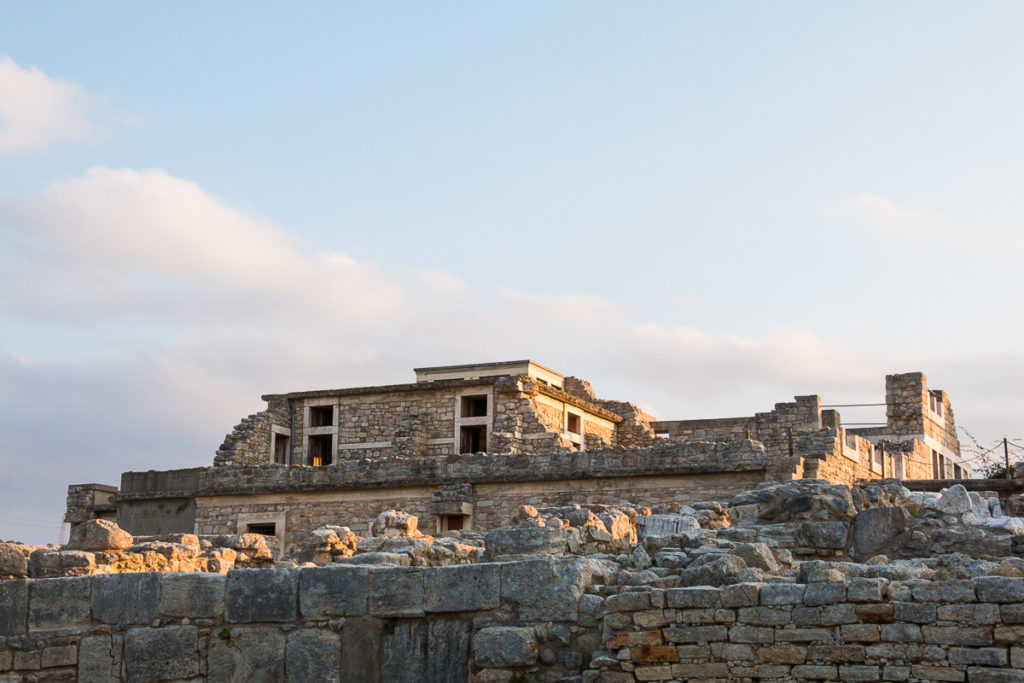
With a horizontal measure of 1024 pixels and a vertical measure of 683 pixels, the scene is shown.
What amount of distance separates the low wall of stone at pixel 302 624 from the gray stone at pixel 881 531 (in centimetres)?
260

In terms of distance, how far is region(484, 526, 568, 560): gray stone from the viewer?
379 inches

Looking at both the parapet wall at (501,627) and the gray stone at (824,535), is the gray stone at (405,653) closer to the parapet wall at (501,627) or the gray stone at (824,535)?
the parapet wall at (501,627)

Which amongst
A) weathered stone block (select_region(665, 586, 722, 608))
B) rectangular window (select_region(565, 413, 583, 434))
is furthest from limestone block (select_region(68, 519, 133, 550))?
rectangular window (select_region(565, 413, 583, 434))

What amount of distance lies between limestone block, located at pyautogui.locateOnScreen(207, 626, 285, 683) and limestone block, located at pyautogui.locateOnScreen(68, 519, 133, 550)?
1730 mm

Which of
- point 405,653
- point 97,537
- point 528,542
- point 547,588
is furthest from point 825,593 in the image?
point 97,537

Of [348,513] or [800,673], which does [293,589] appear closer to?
[800,673]

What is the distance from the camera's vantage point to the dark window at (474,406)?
1104 inches

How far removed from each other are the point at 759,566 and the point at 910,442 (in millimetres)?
20195

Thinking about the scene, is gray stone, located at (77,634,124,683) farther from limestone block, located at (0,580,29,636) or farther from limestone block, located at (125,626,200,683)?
limestone block, located at (0,580,29,636)

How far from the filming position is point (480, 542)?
11.7 meters

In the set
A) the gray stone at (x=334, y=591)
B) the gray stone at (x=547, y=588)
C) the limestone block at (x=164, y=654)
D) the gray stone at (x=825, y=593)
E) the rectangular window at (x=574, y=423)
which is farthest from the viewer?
the rectangular window at (x=574, y=423)

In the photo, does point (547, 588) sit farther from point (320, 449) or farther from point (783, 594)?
point (320, 449)

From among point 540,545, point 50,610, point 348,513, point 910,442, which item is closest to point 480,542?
point 540,545

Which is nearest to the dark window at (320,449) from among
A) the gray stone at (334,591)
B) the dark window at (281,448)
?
the dark window at (281,448)
